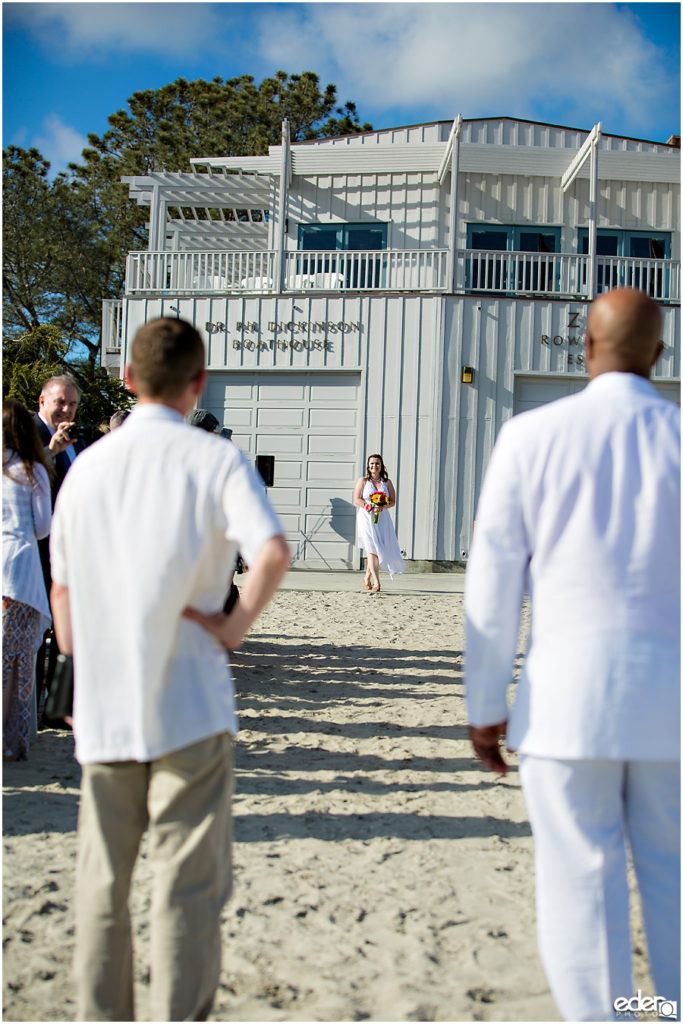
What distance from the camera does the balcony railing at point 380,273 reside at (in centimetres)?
1662

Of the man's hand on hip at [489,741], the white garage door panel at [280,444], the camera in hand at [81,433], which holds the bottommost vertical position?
the man's hand on hip at [489,741]

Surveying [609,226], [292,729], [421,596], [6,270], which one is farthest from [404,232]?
[6,270]

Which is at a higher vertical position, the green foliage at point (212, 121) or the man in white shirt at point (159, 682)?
the green foliage at point (212, 121)

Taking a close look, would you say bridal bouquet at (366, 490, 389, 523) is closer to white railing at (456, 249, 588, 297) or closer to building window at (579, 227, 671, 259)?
white railing at (456, 249, 588, 297)

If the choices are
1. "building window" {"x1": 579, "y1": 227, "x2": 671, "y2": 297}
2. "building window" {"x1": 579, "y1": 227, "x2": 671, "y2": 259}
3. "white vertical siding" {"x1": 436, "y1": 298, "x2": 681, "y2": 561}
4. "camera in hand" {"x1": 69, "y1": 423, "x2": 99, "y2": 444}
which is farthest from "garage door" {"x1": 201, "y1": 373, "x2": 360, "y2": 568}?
"camera in hand" {"x1": 69, "y1": 423, "x2": 99, "y2": 444}

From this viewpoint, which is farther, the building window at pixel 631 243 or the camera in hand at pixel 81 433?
the building window at pixel 631 243

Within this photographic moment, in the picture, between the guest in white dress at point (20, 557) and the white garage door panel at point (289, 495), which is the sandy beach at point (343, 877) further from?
the white garage door panel at point (289, 495)

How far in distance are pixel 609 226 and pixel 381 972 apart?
58.8ft

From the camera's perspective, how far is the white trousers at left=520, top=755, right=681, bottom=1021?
2062mm

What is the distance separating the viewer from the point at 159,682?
2121 millimetres

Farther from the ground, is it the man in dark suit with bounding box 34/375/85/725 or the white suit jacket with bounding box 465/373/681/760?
the man in dark suit with bounding box 34/375/85/725

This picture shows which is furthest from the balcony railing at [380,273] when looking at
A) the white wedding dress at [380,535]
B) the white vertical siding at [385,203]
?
the white wedding dress at [380,535]

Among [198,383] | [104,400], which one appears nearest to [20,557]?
[198,383]

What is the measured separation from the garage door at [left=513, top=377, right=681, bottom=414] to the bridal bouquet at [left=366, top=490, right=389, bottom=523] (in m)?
5.13
